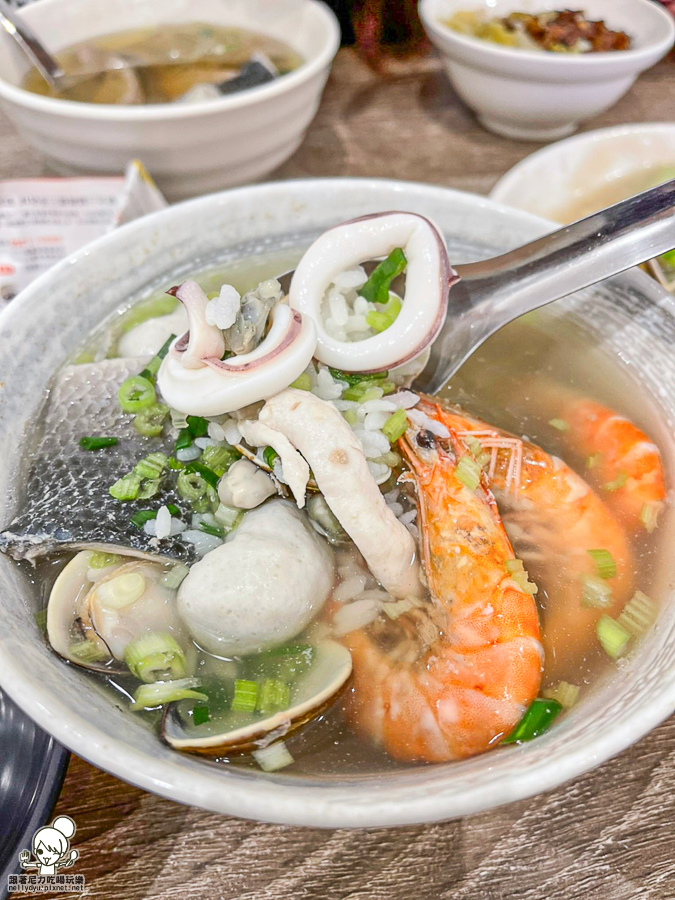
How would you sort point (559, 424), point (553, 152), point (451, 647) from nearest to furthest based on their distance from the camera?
point (451, 647)
point (559, 424)
point (553, 152)

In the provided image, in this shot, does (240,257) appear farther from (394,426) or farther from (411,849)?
(411,849)

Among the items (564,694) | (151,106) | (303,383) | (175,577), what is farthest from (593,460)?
(151,106)

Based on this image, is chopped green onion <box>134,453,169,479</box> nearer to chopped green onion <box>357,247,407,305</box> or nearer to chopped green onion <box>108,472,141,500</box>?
chopped green onion <box>108,472,141,500</box>

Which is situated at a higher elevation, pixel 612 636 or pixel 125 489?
pixel 125 489

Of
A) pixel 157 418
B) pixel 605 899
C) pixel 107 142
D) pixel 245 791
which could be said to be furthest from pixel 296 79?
pixel 605 899

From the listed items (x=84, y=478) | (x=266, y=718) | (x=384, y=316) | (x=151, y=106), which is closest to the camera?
(x=266, y=718)

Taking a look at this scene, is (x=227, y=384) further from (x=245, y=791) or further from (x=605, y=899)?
(x=605, y=899)

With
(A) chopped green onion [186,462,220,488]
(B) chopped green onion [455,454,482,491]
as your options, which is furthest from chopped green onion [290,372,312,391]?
(B) chopped green onion [455,454,482,491]
